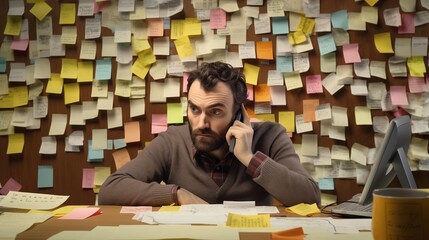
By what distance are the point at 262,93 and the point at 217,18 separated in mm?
471

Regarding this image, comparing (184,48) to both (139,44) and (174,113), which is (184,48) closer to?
(139,44)

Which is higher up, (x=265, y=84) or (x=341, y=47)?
(x=341, y=47)

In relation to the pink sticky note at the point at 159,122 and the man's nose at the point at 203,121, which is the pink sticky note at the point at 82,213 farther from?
the pink sticky note at the point at 159,122

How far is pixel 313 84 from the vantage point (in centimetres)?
230

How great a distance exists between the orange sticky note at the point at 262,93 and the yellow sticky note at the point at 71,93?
3.23ft

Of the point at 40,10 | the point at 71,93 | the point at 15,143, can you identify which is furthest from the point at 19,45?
the point at 15,143

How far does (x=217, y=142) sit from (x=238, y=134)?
10 cm

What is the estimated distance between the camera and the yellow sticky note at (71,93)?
2.37 metres

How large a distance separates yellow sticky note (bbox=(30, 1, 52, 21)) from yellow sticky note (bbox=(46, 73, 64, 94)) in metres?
0.32

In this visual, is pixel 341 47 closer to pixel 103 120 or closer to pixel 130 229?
pixel 103 120

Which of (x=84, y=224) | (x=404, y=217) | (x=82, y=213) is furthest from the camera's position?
(x=82, y=213)

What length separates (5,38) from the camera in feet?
7.88

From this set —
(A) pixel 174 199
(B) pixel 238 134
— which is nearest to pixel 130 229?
(A) pixel 174 199

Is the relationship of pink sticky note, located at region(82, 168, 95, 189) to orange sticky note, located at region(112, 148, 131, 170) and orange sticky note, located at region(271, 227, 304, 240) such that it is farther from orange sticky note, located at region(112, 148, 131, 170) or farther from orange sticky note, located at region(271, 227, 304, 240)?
orange sticky note, located at region(271, 227, 304, 240)
